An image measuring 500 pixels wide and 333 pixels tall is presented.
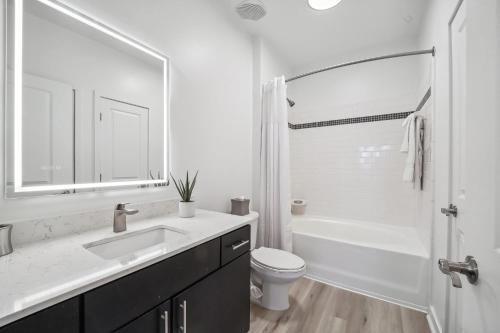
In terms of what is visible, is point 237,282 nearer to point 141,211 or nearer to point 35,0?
point 141,211

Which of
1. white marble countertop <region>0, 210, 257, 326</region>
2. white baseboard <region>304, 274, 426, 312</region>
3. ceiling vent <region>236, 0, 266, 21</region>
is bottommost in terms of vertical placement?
white baseboard <region>304, 274, 426, 312</region>

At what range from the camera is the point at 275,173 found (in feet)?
7.22

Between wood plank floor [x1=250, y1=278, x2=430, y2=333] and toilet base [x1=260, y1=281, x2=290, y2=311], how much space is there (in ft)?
0.12

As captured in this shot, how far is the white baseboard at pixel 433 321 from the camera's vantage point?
142cm

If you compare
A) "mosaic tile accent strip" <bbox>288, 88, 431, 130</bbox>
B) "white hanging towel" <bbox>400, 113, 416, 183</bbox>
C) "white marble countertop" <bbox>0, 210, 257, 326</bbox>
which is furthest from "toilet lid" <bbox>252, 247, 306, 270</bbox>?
"mosaic tile accent strip" <bbox>288, 88, 431, 130</bbox>

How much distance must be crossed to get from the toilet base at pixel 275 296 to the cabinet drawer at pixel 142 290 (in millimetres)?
873

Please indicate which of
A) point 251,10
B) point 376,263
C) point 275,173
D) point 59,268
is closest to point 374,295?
point 376,263

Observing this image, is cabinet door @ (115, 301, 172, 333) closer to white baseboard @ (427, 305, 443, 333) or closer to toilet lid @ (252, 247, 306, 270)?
toilet lid @ (252, 247, 306, 270)

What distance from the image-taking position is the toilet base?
1.68m

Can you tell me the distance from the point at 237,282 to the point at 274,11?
7.55 feet

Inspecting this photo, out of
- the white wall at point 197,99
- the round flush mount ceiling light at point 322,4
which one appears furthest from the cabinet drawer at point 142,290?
the round flush mount ceiling light at point 322,4

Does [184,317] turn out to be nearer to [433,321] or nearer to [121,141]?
[121,141]

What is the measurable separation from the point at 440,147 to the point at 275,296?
1.60m

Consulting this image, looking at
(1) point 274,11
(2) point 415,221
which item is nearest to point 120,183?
(1) point 274,11
